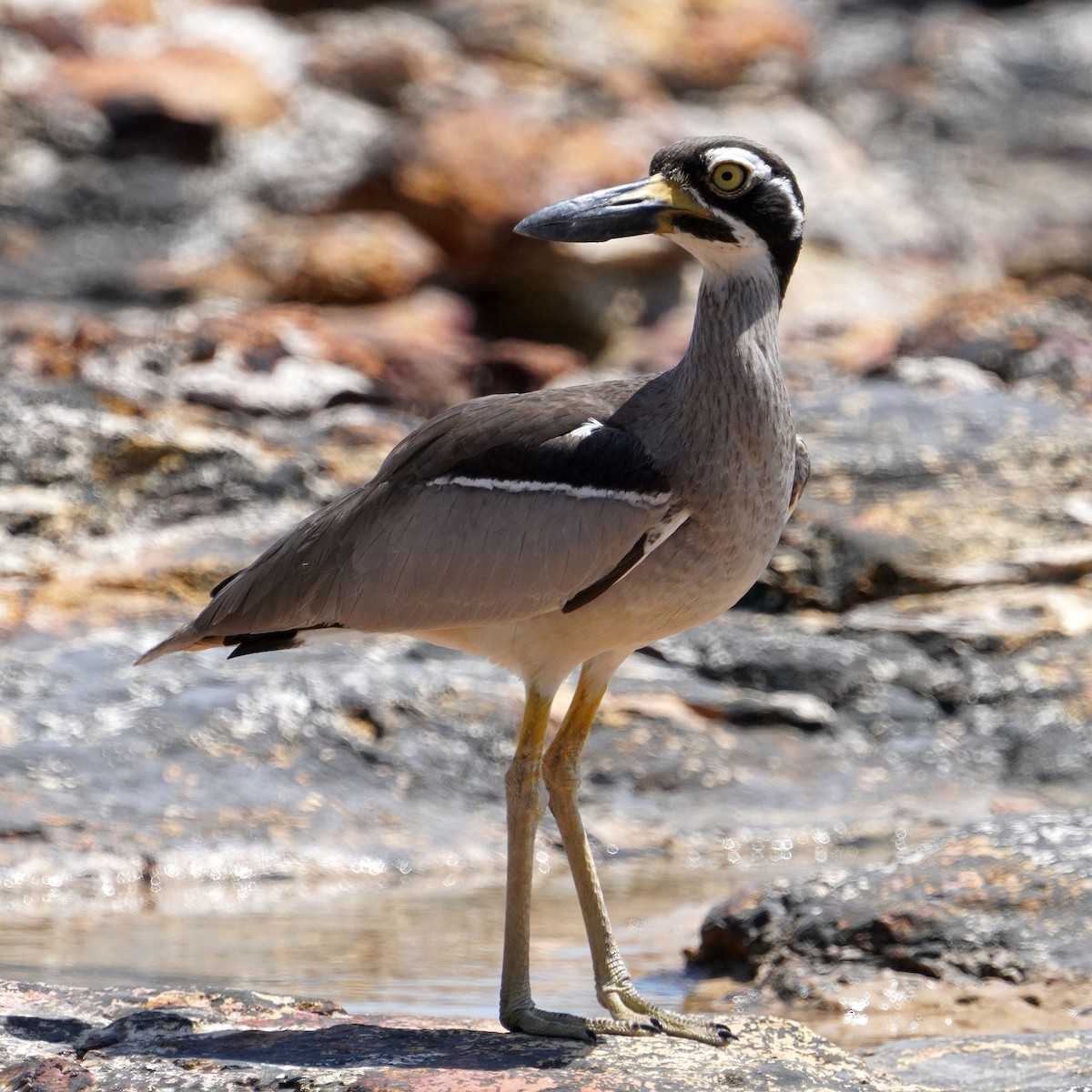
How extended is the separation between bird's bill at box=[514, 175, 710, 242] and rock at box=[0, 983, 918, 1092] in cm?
202

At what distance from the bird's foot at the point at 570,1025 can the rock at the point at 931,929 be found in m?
1.27

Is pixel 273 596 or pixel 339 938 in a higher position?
pixel 273 596

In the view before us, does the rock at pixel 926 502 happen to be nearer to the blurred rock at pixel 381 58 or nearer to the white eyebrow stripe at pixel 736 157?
the white eyebrow stripe at pixel 736 157

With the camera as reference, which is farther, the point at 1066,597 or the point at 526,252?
the point at 526,252

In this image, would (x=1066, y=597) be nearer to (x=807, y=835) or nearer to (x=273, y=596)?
(x=807, y=835)

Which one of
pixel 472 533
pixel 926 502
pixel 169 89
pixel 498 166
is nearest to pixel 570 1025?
pixel 472 533

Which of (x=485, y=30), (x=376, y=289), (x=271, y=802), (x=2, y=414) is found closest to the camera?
(x=271, y=802)

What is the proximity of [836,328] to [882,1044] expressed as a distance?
1103 cm

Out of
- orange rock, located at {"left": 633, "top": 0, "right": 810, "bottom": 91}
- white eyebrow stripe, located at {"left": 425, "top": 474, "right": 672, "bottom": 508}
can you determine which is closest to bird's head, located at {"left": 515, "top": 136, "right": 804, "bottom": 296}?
white eyebrow stripe, located at {"left": 425, "top": 474, "right": 672, "bottom": 508}

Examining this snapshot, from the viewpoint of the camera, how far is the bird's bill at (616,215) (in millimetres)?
4461

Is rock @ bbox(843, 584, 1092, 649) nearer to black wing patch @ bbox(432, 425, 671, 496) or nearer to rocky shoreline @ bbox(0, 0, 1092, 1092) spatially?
rocky shoreline @ bbox(0, 0, 1092, 1092)

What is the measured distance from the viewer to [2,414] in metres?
9.82

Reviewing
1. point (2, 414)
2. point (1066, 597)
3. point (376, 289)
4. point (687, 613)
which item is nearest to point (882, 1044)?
point (687, 613)

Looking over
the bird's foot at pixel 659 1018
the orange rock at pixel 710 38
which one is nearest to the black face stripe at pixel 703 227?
the bird's foot at pixel 659 1018
